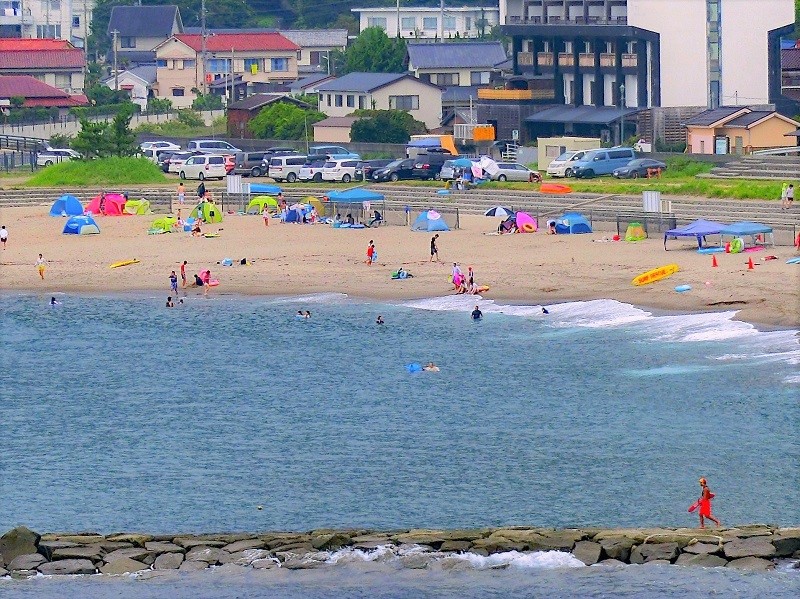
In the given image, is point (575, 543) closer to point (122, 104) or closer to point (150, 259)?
point (150, 259)

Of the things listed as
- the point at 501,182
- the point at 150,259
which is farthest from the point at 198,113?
the point at 150,259

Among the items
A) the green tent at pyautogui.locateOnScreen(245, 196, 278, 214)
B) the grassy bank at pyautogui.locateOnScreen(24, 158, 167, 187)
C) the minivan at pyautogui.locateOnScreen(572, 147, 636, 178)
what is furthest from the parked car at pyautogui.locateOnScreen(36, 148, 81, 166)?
the minivan at pyautogui.locateOnScreen(572, 147, 636, 178)

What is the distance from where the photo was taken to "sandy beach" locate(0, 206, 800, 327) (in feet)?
145

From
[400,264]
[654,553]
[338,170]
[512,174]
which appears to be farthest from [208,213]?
[654,553]

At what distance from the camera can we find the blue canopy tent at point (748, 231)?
48.1m

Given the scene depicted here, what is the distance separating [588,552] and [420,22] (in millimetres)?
104705

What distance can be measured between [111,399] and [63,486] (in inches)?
290

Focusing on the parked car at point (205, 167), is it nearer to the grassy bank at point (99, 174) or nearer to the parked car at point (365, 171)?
the grassy bank at point (99, 174)

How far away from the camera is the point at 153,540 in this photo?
27.5 meters

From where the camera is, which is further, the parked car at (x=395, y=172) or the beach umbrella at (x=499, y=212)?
the parked car at (x=395, y=172)

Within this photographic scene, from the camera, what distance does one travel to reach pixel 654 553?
26234 mm

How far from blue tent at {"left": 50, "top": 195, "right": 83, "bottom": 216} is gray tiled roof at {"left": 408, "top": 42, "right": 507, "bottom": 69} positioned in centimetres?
3585

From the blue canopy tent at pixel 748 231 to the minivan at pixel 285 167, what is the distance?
25.9 meters

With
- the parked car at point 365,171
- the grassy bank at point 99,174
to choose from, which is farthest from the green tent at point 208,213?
the grassy bank at point 99,174
